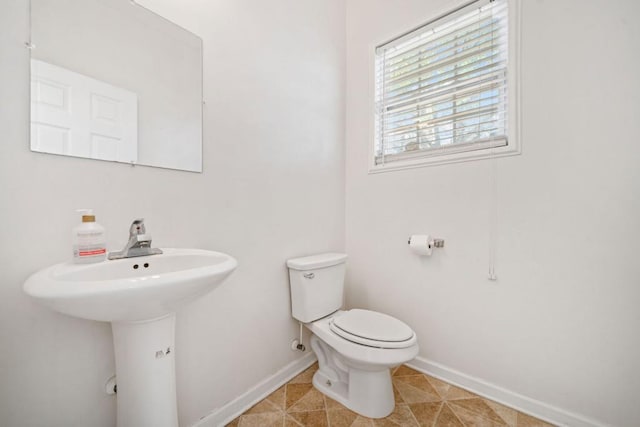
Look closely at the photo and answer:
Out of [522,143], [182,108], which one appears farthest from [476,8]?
[182,108]

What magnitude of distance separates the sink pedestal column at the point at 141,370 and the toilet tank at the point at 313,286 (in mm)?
733

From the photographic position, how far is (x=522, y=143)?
128cm

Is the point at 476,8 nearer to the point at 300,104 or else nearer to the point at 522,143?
the point at 522,143

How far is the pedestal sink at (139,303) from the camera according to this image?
0.57 m

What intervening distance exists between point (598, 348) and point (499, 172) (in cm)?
89

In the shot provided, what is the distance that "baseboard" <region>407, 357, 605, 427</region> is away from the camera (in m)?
1.18

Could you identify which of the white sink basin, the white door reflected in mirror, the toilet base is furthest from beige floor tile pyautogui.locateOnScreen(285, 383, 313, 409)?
the white door reflected in mirror

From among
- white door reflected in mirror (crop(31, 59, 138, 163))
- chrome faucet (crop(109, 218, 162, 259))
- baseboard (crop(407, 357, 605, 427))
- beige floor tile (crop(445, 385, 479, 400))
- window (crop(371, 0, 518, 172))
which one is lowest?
beige floor tile (crop(445, 385, 479, 400))

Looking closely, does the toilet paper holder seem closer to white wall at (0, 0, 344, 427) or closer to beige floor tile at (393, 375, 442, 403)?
white wall at (0, 0, 344, 427)

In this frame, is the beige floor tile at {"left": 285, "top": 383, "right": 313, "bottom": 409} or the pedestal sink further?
the beige floor tile at {"left": 285, "top": 383, "right": 313, "bottom": 409}

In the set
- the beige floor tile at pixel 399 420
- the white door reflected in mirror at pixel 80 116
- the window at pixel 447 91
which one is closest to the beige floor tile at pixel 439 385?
the beige floor tile at pixel 399 420

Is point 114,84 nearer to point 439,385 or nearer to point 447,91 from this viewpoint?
point 447,91

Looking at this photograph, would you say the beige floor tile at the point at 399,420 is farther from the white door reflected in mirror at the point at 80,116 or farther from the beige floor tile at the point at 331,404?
the white door reflected in mirror at the point at 80,116

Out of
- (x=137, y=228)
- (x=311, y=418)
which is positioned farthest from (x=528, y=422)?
(x=137, y=228)
